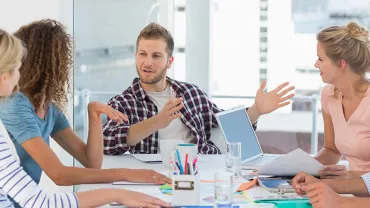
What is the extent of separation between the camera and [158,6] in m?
4.21

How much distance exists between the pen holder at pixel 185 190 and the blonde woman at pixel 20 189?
50 millimetres

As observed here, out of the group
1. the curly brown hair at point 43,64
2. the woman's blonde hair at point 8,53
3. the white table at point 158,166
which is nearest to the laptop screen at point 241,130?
the white table at point 158,166

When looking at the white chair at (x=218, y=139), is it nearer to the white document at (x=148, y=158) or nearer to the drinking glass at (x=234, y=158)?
the white document at (x=148, y=158)

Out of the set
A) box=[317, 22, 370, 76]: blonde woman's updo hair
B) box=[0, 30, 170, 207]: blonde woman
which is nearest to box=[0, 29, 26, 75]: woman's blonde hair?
box=[0, 30, 170, 207]: blonde woman

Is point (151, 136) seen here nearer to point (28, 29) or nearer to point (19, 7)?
point (28, 29)

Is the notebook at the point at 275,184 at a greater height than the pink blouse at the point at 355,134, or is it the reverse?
the pink blouse at the point at 355,134

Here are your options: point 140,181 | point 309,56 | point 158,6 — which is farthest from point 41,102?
point 309,56

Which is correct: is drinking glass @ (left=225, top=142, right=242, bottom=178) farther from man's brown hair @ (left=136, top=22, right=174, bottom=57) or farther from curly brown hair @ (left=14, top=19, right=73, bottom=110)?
man's brown hair @ (left=136, top=22, right=174, bottom=57)

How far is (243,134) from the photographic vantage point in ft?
8.80

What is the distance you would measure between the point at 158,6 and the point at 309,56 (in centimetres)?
116

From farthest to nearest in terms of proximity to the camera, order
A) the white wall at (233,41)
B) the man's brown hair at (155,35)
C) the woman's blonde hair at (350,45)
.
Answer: the white wall at (233,41) < the man's brown hair at (155,35) < the woman's blonde hair at (350,45)

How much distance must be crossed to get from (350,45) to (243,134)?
58 centimetres

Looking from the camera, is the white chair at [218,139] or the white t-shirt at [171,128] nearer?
the white t-shirt at [171,128]

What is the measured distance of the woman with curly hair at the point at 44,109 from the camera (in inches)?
81.7
